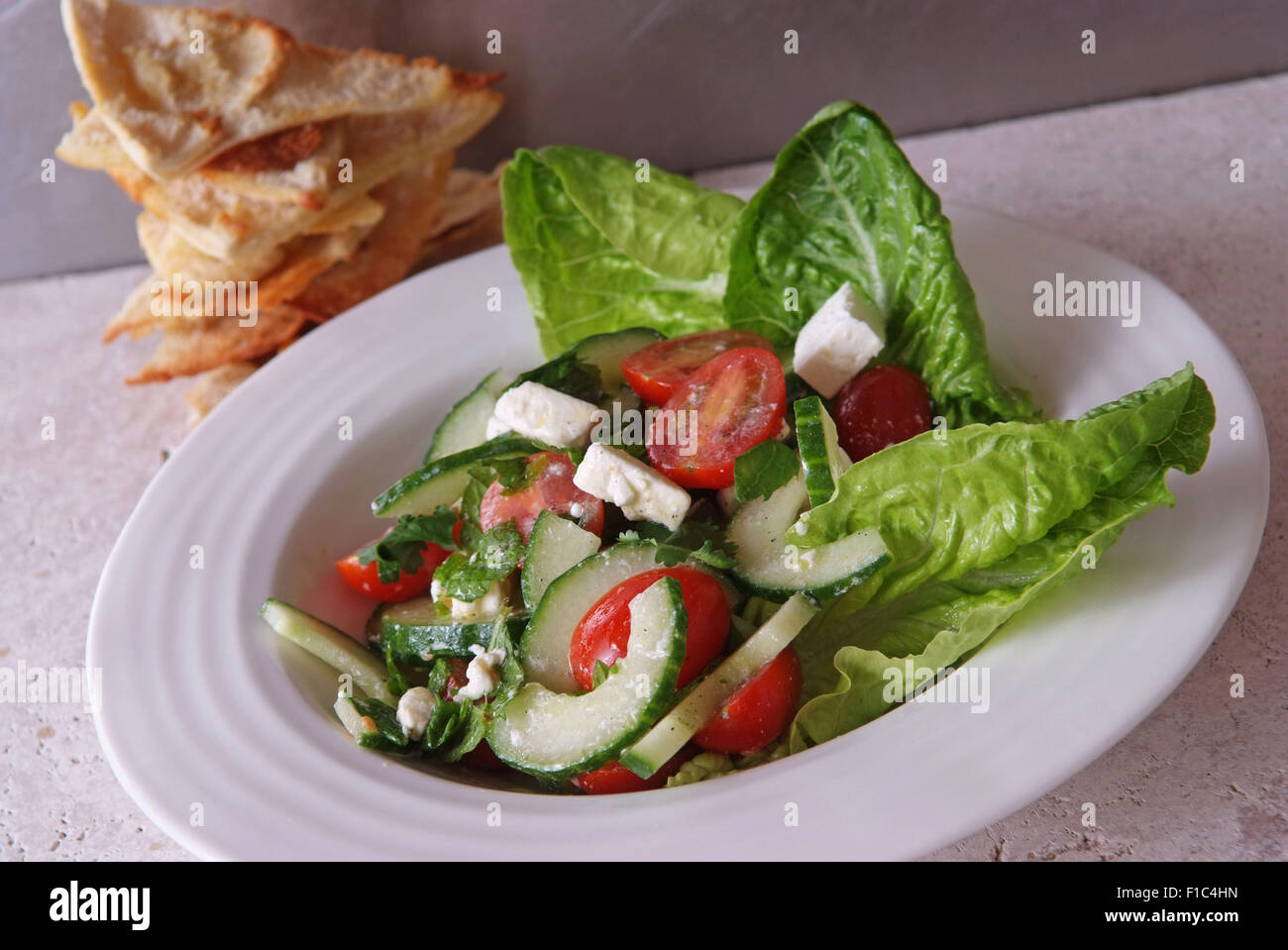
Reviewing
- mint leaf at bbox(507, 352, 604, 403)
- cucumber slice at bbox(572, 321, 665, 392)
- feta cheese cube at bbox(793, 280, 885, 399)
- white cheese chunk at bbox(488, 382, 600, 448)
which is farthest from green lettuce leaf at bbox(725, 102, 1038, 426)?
white cheese chunk at bbox(488, 382, 600, 448)

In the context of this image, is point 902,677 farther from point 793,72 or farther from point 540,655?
point 793,72

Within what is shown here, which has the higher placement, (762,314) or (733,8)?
(733,8)

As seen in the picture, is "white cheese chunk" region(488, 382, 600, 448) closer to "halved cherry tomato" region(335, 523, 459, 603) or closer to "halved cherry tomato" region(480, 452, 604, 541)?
"halved cherry tomato" region(480, 452, 604, 541)

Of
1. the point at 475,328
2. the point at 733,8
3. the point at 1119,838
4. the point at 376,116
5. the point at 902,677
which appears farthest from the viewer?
the point at 733,8

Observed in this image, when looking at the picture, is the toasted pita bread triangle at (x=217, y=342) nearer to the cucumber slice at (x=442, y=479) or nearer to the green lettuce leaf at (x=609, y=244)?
the green lettuce leaf at (x=609, y=244)

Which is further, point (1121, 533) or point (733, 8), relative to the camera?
point (733, 8)

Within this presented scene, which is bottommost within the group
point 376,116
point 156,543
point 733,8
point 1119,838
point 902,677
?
point 1119,838

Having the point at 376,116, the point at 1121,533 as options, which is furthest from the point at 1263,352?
the point at 376,116
